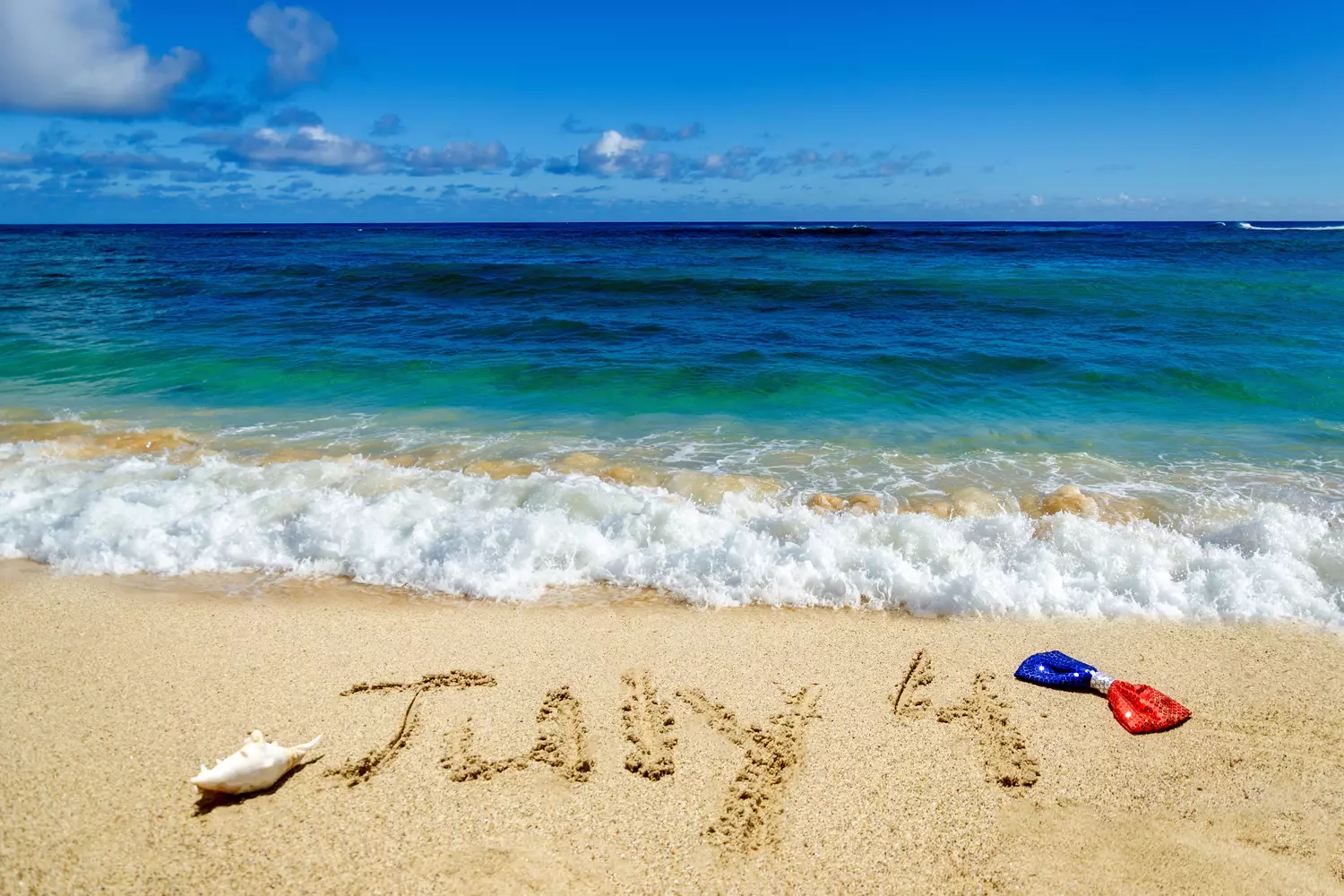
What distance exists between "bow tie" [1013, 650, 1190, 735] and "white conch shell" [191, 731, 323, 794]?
4.07 m

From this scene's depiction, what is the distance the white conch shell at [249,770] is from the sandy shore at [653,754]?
80 mm

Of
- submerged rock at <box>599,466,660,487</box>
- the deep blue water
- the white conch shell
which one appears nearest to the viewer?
the white conch shell

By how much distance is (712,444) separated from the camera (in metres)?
9.36

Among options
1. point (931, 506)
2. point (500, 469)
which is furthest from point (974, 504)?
point (500, 469)

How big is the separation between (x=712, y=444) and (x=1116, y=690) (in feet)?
18.6

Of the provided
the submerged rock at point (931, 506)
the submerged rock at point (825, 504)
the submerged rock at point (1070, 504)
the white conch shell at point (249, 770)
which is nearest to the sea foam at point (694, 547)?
the submerged rock at point (825, 504)

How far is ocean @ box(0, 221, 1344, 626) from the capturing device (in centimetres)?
576

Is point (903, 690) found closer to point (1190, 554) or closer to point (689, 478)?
point (1190, 554)

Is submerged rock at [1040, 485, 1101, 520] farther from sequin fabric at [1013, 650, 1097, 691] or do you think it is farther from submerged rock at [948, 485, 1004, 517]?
sequin fabric at [1013, 650, 1097, 691]

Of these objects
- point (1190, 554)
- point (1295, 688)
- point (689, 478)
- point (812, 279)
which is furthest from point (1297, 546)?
point (812, 279)

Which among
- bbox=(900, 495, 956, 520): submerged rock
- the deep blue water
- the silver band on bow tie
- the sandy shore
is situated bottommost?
the sandy shore

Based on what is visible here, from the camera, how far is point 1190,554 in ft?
19.1

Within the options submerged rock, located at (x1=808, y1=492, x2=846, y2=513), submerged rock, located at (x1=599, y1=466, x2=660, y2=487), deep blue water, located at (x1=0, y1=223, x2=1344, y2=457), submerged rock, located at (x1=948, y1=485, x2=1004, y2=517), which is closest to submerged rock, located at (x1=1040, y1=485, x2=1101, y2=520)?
submerged rock, located at (x1=948, y1=485, x2=1004, y2=517)

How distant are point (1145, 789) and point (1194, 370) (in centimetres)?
1147
